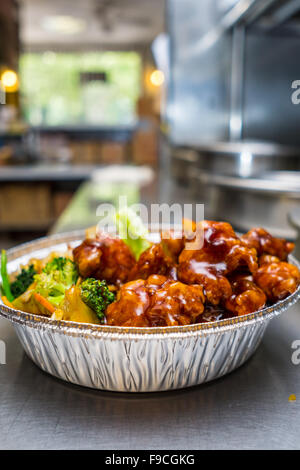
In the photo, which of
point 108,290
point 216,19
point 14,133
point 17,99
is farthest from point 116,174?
point 17,99

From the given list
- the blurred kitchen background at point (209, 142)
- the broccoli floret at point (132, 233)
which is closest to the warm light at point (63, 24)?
the blurred kitchen background at point (209, 142)

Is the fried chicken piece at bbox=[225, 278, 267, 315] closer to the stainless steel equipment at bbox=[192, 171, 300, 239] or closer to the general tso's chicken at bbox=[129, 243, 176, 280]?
the general tso's chicken at bbox=[129, 243, 176, 280]

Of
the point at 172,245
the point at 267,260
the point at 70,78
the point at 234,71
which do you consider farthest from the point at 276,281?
the point at 70,78

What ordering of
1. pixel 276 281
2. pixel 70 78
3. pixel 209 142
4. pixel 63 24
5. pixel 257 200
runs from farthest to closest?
pixel 70 78
pixel 63 24
pixel 209 142
pixel 257 200
pixel 276 281

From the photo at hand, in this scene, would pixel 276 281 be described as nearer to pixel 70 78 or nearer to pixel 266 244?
pixel 266 244

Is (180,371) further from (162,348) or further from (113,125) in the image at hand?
(113,125)

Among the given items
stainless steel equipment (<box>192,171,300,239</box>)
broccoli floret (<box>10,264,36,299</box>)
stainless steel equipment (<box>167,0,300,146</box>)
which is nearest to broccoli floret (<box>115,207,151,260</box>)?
broccoli floret (<box>10,264,36,299</box>)

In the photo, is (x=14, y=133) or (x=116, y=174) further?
(x=14, y=133)
